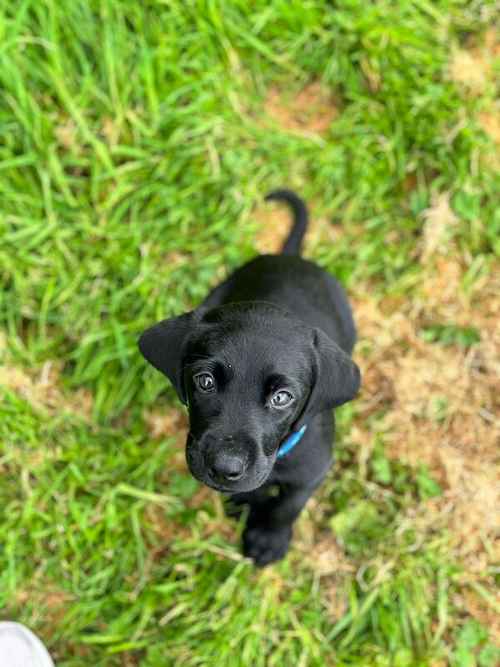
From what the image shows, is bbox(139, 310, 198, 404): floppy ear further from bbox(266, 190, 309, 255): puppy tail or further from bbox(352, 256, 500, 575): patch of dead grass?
bbox(352, 256, 500, 575): patch of dead grass

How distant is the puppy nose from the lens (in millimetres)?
2850

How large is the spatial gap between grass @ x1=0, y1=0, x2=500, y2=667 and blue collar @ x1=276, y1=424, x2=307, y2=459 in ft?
3.31

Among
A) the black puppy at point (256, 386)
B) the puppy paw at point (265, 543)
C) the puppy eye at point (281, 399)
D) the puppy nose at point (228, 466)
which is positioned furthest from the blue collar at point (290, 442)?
the puppy paw at point (265, 543)

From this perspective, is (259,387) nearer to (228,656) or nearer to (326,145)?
(228,656)

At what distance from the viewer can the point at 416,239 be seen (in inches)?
191

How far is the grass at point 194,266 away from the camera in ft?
13.4

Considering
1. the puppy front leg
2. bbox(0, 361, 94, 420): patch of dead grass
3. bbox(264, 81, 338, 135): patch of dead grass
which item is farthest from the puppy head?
bbox(264, 81, 338, 135): patch of dead grass

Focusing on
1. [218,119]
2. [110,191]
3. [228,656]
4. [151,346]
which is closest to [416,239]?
[218,119]

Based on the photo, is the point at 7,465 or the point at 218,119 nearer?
the point at 7,465

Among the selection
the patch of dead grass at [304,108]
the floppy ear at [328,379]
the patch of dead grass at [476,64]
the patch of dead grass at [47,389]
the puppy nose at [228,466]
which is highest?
the patch of dead grass at [476,64]

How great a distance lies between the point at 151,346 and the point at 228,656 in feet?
5.55

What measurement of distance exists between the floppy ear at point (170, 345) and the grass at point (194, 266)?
1160 millimetres

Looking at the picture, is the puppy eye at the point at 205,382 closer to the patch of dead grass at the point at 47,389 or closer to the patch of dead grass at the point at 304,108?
the patch of dead grass at the point at 47,389

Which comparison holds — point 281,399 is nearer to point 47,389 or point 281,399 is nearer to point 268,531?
point 268,531
